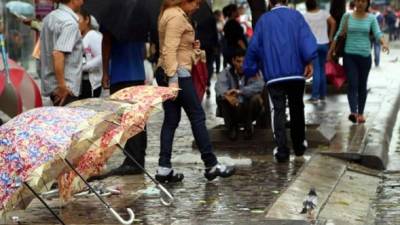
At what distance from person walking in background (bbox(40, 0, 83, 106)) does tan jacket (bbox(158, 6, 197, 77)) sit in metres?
0.73

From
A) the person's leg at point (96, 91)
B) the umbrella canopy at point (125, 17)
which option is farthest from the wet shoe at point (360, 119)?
the umbrella canopy at point (125, 17)

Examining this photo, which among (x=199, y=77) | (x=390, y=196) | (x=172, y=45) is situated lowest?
(x=390, y=196)

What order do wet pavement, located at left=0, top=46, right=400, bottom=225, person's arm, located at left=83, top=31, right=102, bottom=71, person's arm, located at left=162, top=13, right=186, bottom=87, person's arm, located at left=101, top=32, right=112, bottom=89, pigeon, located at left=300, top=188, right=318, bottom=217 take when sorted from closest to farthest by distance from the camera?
pigeon, located at left=300, top=188, right=318, bottom=217
wet pavement, located at left=0, top=46, right=400, bottom=225
person's arm, located at left=162, top=13, right=186, bottom=87
person's arm, located at left=101, top=32, right=112, bottom=89
person's arm, located at left=83, top=31, right=102, bottom=71

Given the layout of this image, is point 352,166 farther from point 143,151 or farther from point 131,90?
point 131,90

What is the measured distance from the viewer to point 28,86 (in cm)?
840

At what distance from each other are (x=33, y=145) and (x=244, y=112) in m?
5.33

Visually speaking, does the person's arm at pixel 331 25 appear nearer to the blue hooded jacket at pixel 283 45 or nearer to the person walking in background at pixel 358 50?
the person walking in background at pixel 358 50

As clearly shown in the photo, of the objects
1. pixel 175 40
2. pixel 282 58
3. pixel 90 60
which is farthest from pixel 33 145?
pixel 282 58

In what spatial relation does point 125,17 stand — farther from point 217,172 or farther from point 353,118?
point 353,118

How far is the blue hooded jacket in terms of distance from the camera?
9.23 meters

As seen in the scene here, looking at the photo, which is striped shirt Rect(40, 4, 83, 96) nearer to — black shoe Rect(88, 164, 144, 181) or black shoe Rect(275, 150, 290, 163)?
black shoe Rect(88, 164, 144, 181)

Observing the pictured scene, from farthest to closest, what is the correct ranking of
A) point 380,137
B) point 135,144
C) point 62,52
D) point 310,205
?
point 380,137 < point 135,144 < point 62,52 < point 310,205

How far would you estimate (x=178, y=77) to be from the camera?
7980 millimetres

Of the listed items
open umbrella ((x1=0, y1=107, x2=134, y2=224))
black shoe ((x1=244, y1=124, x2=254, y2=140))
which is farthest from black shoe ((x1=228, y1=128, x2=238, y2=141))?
open umbrella ((x1=0, y1=107, x2=134, y2=224))
